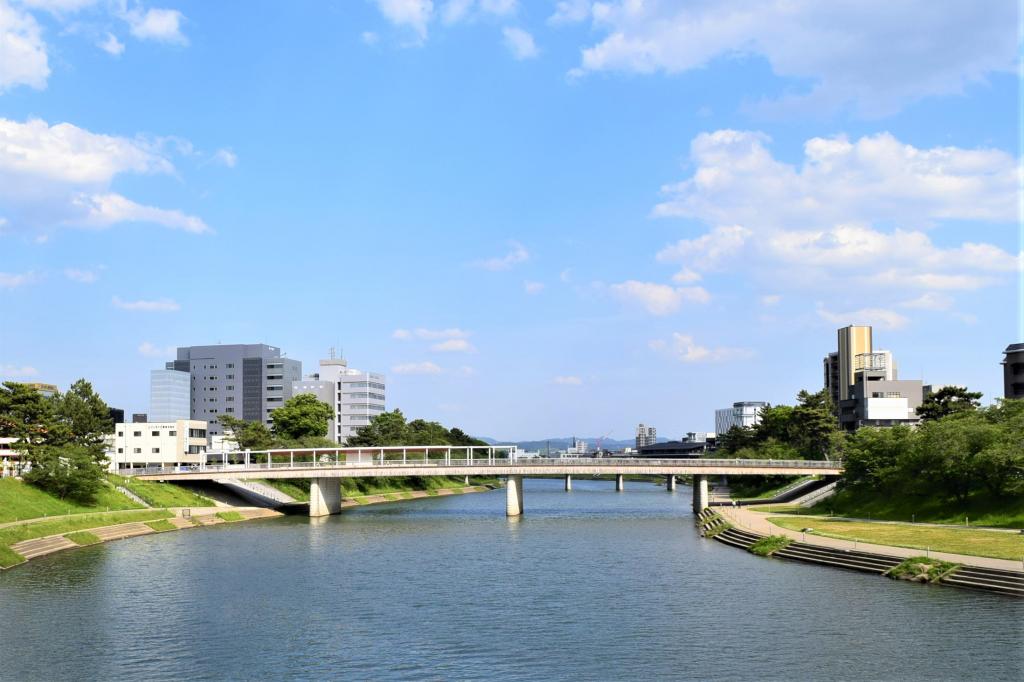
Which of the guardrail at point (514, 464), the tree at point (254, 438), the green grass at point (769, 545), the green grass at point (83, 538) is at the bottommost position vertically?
the green grass at point (83, 538)

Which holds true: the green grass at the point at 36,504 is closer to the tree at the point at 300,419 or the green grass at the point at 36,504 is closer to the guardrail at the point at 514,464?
the guardrail at the point at 514,464

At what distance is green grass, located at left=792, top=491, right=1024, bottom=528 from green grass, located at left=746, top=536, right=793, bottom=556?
19187mm

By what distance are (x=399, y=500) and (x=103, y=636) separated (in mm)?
114784

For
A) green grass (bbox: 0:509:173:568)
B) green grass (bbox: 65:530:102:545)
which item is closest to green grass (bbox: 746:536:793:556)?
green grass (bbox: 0:509:173:568)

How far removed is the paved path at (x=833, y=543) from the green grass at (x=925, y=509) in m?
7.73

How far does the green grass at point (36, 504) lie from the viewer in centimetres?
8732

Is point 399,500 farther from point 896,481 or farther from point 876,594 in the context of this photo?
point 876,594

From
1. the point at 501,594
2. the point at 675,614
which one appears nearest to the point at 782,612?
the point at 675,614

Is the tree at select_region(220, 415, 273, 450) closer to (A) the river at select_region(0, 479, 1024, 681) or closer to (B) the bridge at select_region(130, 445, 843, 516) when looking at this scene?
(B) the bridge at select_region(130, 445, 843, 516)

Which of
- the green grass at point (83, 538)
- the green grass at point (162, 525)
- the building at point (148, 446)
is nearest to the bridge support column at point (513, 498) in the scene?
the green grass at point (162, 525)

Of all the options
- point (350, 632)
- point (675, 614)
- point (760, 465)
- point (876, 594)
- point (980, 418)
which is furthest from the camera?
point (760, 465)

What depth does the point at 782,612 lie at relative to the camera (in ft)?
164

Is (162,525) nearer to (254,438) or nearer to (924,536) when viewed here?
(254,438)

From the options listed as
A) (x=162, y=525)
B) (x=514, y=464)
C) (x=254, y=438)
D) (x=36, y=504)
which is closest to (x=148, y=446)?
(x=254, y=438)
